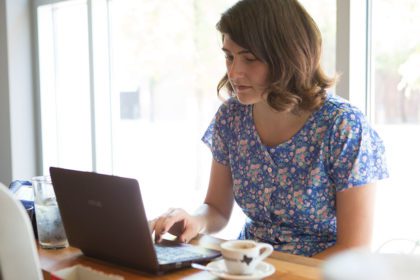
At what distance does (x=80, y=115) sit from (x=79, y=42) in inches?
16.6

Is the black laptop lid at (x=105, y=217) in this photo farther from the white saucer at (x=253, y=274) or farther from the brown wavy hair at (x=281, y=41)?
the brown wavy hair at (x=281, y=41)

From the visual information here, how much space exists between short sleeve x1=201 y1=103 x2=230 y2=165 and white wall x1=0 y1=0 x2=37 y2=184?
5.85 feet

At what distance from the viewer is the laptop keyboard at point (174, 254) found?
115cm

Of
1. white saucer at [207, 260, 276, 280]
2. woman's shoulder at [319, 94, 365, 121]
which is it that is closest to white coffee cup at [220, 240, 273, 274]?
white saucer at [207, 260, 276, 280]

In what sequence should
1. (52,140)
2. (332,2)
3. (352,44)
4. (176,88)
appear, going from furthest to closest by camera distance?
1. (52,140)
2. (176,88)
3. (332,2)
4. (352,44)

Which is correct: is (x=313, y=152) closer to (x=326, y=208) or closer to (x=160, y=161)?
(x=326, y=208)

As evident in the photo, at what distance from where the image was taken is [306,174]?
153cm

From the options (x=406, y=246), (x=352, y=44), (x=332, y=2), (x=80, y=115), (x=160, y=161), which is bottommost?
(x=406, y=246)

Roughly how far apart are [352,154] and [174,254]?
1.80 ft

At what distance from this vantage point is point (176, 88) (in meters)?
2.85

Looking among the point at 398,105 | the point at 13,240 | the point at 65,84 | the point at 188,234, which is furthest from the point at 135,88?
the point at 13,240

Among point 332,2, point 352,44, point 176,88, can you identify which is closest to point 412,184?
point 352,44

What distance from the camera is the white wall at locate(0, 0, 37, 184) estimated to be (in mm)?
3121

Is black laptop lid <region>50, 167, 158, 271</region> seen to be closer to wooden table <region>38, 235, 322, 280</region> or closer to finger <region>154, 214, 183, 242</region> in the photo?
wooden table <region>38, 235, 322, 280</region>
